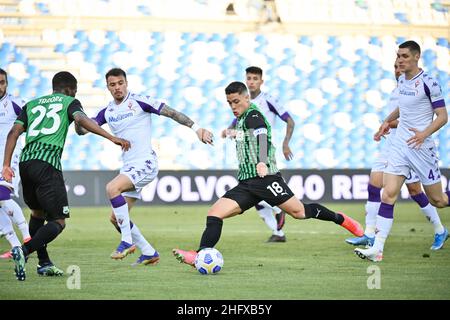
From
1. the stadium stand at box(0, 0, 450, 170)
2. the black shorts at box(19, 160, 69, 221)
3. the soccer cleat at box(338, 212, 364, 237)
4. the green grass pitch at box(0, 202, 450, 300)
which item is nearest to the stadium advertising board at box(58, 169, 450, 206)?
the stadium stand at box(0, 0, 450, 170)

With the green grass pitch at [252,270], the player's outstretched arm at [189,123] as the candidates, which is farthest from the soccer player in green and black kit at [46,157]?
the player's outstretched arm at [189,123]

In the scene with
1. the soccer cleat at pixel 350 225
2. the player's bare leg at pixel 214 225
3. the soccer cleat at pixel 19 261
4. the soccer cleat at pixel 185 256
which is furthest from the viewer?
the soccer cleat at pixel 350 225

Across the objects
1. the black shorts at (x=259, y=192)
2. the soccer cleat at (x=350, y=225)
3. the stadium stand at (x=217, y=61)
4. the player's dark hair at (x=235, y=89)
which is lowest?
the soccer cleat at (x=350, y=225)

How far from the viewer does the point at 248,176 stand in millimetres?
8945

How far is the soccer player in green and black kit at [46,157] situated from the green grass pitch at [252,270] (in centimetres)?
49

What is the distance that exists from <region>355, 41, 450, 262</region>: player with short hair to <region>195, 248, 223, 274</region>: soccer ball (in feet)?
5.80

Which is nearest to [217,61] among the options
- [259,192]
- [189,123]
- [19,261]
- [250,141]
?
[189,123]

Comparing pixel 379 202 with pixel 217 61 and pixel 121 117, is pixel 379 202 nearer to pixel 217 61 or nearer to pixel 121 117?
pixel 121 117

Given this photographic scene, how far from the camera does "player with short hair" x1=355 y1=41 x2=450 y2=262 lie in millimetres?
9492

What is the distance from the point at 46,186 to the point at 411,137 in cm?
392

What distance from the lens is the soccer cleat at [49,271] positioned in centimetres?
854

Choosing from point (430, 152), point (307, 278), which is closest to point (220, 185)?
point (430, 152)

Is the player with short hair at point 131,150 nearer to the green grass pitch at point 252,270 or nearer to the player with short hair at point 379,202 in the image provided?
the green grass pitch at point 252,270

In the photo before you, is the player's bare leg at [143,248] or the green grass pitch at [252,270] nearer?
the green grass pitch at [252,270]
